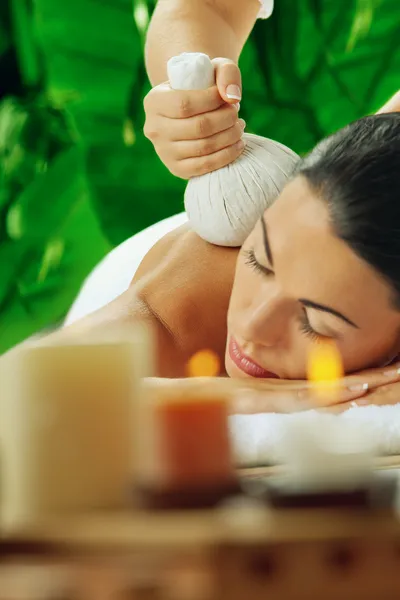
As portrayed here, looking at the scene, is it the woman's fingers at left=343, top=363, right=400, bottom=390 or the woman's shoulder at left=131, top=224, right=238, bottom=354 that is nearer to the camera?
the woman's fingers at left=343, top=363, right=400, bottom=390

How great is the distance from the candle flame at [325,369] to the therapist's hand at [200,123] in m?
0.28

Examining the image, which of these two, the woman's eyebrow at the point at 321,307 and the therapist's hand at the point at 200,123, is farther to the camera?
the therapist's hand at the point at 200,123

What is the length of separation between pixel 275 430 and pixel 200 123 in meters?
0.43

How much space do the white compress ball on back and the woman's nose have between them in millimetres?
163

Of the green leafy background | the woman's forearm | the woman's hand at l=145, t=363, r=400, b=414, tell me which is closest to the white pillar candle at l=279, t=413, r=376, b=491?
the woman's hand at l=145, t=363, r=400, b=414

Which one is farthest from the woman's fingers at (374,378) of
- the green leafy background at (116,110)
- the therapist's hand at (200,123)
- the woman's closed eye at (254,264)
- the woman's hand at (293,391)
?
the green leafy background at (116,110)

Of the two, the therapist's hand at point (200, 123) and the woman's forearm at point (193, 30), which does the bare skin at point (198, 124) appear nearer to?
the therapist's hand at point (200, 123)

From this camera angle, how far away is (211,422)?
0.46 meters

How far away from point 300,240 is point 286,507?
57 cm

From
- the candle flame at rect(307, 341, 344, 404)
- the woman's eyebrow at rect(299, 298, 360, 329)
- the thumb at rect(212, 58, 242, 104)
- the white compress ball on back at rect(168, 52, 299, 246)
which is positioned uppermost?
the thumb at rect(212, 58, 242, 104)

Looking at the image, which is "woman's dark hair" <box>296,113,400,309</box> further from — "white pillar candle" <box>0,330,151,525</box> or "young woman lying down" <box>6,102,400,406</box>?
"white pillar candle" <box>0,330,151,525</box>

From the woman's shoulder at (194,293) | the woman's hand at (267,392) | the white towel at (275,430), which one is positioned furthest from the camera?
the woman's shoulder at (194,293)

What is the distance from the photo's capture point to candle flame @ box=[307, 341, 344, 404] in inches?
36.7

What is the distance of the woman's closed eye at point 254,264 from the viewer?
3.16ft
